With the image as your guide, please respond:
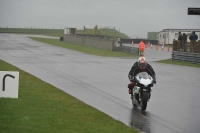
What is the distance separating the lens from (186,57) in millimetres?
38875

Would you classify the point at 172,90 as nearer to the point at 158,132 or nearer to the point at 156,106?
the point at 156,106

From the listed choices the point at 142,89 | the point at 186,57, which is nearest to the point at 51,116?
the point at 142,89

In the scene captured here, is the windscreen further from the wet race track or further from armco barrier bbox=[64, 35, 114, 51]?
armco barrier bbox=[64, 35, 114, 51]

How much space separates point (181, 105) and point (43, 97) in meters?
3.82

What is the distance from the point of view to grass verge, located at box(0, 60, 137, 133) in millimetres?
10672

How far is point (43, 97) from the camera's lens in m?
16.0

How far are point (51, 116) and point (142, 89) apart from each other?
3263mm

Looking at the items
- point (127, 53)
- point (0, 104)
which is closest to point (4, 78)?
point (0, 104)

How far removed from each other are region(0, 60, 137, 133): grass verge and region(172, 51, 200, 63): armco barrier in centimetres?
2176

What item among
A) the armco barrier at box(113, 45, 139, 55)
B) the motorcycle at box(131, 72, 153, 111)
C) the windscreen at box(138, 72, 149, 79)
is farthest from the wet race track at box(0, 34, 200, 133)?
the armco barrier at box(113, 45, 139, 55)

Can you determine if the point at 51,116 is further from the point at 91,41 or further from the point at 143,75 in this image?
the point at 91,41

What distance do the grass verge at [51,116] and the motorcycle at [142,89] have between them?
1.36 m

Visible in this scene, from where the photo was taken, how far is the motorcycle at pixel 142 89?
14586 mm

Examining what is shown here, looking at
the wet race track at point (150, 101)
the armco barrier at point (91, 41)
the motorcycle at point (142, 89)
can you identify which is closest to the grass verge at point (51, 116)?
the wet race track at point (150, 101)
